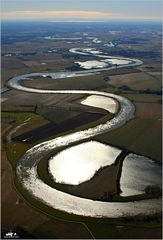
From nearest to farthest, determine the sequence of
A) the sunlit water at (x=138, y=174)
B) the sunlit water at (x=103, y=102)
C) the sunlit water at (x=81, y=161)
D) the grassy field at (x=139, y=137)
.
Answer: the sunlit water at (x=138, y=174) → the sunlit water at (x=81, y=161) → the grassy field at (x=139, y=137) → the sunlit water at (x=103, y=102)

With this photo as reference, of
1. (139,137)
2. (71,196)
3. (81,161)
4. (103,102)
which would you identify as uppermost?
(103,102)

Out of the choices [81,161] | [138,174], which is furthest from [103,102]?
[138,174]

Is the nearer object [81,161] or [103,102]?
[81,161]

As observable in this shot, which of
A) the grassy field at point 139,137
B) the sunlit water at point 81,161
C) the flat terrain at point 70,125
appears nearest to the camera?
the flat terrain at point 70,125

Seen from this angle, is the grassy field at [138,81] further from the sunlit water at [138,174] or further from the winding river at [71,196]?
the sunlit water at [138,174]

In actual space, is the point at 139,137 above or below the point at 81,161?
above

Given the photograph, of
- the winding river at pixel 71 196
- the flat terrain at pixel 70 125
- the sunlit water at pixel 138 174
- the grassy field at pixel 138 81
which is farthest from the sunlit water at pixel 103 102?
the sunlit water at pixel 138 174

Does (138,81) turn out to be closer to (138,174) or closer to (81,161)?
(81,161)
